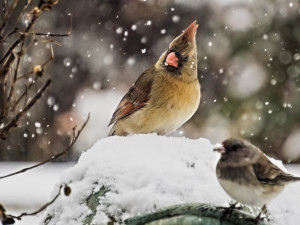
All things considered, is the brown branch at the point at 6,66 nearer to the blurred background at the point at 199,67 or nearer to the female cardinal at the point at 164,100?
the female cardinal at the point at 164,100

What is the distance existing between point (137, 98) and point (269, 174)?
47.6 inches

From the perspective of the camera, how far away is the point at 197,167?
83.3 inches

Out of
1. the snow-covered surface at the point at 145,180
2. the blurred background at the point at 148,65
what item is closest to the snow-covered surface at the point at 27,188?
the blurred background at the point at 148,65

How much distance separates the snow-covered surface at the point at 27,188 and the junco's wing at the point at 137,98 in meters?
2.17

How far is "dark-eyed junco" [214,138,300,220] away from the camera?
1749 millimetres

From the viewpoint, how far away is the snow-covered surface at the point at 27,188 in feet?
18.3

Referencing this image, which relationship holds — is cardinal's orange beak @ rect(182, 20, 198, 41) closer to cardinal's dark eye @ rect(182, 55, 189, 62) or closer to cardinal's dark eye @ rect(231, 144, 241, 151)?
cardinal's dark eye @ rect(182, 55, 189, 62)

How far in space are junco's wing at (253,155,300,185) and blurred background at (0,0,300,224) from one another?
4113 mm

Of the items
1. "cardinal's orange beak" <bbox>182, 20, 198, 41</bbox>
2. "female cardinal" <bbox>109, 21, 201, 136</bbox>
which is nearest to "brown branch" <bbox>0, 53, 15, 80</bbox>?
"cardinal's orange beak" <bbox>182, 20, 198, 41</bbox>

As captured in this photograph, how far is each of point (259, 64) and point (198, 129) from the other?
762 mm

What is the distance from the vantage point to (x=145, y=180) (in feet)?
6.64

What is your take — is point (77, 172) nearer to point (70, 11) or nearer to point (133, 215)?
point (133, 215)

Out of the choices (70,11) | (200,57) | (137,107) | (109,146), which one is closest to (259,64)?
(200,57)

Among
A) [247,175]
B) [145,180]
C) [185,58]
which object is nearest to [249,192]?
[247,175]
